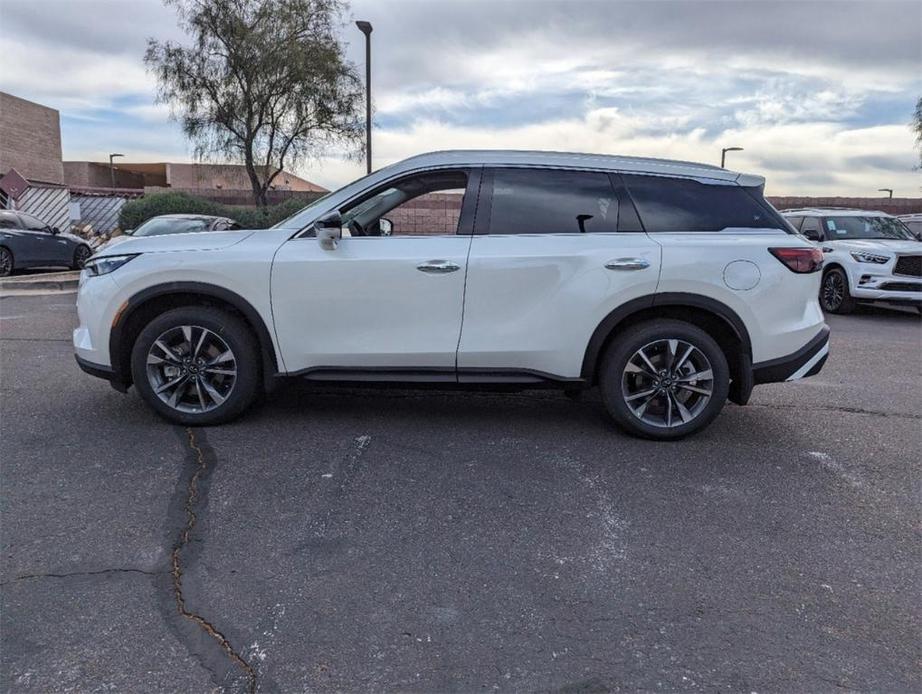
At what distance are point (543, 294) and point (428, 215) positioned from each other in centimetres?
121

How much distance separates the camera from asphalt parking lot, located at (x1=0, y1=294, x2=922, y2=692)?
2504mm

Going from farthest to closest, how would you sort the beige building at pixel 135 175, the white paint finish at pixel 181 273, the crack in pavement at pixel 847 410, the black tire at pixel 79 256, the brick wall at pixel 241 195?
the beige building at pixel 135 175, the brick wall at pixel 241 195, the black tire at pixel 79 256, the crack in pavement at pixel 847 410, the white paint finish at pixel 181 273

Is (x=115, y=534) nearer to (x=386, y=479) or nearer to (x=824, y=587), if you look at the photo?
(x=386, y=479)

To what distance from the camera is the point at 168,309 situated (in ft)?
16.3

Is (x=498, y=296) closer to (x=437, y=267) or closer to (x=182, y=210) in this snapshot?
(x=437, y=267)

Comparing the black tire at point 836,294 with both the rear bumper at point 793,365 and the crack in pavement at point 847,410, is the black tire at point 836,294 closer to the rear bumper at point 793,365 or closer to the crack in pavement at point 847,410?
the crack in pavement at point 847,410

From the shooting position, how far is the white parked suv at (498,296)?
15.4 ft

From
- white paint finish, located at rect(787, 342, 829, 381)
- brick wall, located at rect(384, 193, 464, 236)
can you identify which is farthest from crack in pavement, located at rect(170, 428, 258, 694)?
white paint finish, located at rect(787, 342, 829, 381)

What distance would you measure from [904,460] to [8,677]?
483cm

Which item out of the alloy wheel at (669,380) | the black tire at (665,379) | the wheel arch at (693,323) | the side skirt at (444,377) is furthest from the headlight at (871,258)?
the side skirt at (444,377)

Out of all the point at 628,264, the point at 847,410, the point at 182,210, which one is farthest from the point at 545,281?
the point at 182,210

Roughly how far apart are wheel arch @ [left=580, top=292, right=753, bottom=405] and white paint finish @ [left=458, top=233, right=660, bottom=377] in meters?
0.06

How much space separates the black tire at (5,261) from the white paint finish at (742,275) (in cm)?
1584

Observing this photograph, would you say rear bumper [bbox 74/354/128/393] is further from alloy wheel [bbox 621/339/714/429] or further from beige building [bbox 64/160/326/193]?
beige building [bbox 64/160/326/193]
